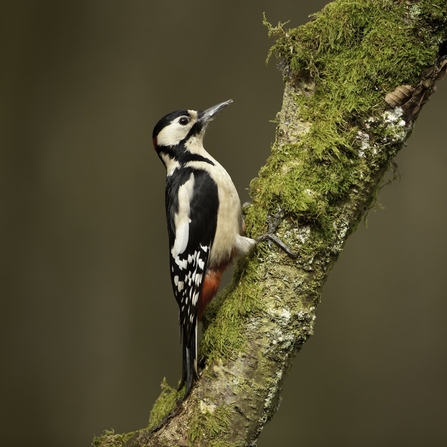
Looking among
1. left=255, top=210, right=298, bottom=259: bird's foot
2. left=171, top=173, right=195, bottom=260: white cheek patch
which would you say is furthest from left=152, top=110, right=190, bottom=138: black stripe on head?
left=255, top=210, right=298, bottom=259: bird's foot

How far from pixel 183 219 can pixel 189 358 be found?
562 millimetres

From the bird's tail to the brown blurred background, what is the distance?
1.99 meters

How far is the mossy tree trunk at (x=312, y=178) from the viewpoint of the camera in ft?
5.81

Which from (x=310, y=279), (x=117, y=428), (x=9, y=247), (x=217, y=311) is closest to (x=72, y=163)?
(x=9, y=247)

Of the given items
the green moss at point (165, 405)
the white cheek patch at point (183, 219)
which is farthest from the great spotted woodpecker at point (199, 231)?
→ the green moss at point (165, 405)

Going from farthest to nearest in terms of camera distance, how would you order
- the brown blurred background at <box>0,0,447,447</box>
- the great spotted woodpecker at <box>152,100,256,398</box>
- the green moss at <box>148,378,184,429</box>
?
the brown blurred background at <box>0,0,447,447</box> → the great spotted woodpecker at <box>152,100,256,398</box> → the green moss at <box>148,378,184,429</box>

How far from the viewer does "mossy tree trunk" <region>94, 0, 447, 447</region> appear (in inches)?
69.7

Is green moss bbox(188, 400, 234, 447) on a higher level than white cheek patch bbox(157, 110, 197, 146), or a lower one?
lower

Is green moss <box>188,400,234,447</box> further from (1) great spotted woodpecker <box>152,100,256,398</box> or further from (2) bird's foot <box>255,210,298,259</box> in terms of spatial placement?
(2) bird's foot <box>255,210,298,259</box>

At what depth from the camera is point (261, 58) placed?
3.94m

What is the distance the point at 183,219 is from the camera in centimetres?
226

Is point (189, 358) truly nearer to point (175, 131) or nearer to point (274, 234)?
point (274, 234)

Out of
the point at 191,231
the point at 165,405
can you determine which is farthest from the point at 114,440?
the point at 191,231

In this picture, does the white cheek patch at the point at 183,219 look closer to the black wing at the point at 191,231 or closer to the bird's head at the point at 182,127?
the black wing at the point at 191,231
